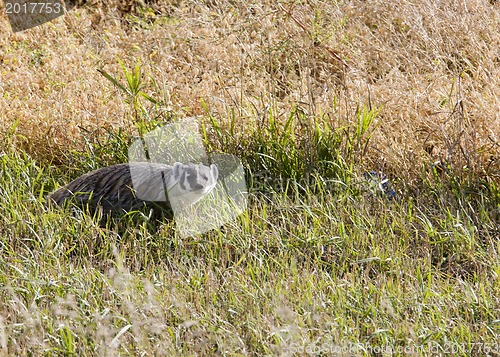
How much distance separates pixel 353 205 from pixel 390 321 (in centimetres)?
123

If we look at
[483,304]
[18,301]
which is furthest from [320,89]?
[18,301]

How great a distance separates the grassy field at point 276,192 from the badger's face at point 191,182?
0.81ft

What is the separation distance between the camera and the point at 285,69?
685 centimetres

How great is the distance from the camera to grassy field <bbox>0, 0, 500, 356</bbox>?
12.2 feet

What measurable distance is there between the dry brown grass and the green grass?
40cm

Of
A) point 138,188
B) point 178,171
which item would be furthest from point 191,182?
point 138,188

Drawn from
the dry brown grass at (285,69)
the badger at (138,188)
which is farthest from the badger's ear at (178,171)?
the dry brown grass at (285,69)

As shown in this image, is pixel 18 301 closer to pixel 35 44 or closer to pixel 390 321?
pixel 390 321

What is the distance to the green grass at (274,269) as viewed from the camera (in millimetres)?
3621

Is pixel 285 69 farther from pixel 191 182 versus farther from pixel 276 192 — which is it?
pixel 191 182

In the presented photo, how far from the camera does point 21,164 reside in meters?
5.29

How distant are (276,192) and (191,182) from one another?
753 millimetres

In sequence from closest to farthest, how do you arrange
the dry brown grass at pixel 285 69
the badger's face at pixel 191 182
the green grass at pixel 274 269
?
the green grass at pixel 274 269 < the badger's face at pixel 191 182 < the dry brown grass at pixel 285 69

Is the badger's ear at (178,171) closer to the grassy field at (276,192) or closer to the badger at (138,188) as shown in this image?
the badger at (138,188)
